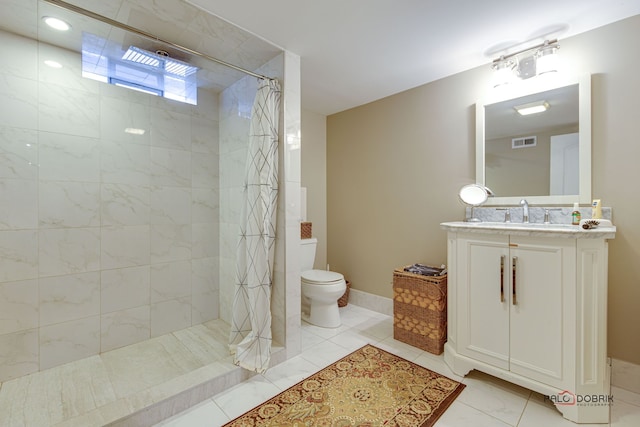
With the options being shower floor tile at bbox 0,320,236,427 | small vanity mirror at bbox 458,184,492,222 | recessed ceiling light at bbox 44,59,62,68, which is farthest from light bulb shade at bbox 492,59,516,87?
recessed ceiling light at bbox 44,59,62,68

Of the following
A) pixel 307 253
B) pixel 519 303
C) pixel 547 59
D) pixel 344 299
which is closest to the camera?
pixel 519 303

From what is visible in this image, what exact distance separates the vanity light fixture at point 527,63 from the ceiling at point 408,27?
46 mm

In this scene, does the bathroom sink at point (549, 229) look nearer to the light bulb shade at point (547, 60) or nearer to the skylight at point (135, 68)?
the light bulb shade at point (547, 60)

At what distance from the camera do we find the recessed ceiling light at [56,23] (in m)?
1.64

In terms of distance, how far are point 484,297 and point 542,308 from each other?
290 millimetres

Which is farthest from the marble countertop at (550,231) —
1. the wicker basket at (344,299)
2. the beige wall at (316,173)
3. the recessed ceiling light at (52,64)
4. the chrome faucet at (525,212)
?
the recessed ceiling light at (52,64)

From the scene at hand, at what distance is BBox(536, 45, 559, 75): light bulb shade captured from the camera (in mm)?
1875

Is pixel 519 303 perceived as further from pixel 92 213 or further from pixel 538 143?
pixel 92 213

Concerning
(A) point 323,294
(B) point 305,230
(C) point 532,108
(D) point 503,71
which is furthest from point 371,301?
(D) point 503,71


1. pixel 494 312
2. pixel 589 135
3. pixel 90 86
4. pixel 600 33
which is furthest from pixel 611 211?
pixel 90 86

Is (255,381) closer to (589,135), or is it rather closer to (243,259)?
(243,259)

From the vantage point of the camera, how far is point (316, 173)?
3.39 metres

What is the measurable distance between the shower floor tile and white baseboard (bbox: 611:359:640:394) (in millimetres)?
2382

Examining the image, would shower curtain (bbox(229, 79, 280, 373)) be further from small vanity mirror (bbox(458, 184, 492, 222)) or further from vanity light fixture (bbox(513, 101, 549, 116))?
vanity light fixture (bbox(513, 101, 549, 116))
